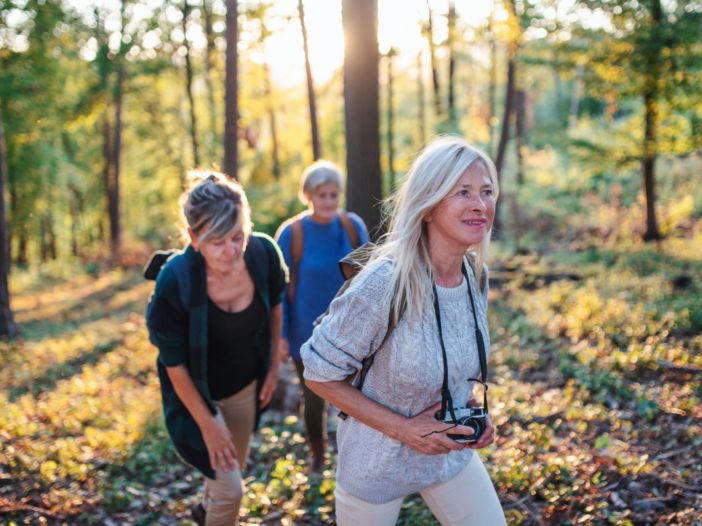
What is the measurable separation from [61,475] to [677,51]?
13.8 meters

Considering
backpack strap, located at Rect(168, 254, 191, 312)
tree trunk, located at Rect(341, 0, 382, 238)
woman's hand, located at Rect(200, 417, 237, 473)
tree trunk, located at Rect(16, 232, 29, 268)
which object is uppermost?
tree trunk, located at Rect(341, 0, 382, 238)

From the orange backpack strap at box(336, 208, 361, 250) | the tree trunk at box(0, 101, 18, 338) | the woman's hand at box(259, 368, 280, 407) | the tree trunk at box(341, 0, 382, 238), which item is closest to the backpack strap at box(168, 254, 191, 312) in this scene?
the woman's hand at box(259, 368, 280, 407)

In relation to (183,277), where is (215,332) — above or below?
below

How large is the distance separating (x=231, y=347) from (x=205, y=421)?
44cm

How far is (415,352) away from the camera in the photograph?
1.87 metres

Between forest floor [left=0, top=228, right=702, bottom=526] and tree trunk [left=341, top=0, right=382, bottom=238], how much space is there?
7.94 feet

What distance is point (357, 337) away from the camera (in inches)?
72.9

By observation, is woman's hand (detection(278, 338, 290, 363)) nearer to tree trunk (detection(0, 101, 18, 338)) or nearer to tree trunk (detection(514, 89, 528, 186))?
tree trunk (detection(0, 101, 18, 338))

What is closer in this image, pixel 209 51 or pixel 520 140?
pixel 209 51

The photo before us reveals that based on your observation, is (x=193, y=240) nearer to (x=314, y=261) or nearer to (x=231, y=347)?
(x=231, y=347)

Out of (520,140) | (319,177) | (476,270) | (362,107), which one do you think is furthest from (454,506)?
(520,140)

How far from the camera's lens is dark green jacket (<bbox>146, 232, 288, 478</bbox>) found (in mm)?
2551

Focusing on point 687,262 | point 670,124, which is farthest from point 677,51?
point 687,262

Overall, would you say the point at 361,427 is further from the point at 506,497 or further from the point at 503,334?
the point at 503,334
